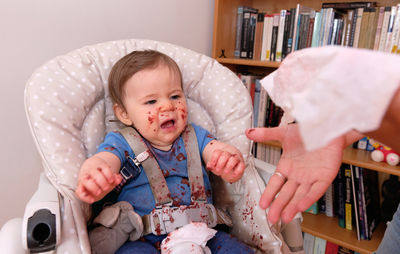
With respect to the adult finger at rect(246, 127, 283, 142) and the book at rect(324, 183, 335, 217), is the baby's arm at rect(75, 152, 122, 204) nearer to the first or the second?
the adult finger at rect(246, 127, 283, 142)

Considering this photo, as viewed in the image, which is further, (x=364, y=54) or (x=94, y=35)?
(x=94, y=35)

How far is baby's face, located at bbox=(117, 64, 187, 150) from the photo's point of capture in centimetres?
96

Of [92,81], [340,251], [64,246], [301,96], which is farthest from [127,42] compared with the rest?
[340,251]

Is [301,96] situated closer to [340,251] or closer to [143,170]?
[143,170]

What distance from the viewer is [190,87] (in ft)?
3.76

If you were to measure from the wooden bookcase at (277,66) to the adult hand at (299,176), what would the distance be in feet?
3.22

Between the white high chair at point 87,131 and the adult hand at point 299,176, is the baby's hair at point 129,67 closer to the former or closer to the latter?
the white high chair at point 87,131

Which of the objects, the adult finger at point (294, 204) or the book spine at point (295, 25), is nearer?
the adult finger at point (294, 204)

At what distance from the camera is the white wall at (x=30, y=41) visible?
1095 millimetres

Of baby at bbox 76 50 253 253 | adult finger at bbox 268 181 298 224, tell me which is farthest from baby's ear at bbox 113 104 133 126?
adult finger at bbox 268 181 298 224

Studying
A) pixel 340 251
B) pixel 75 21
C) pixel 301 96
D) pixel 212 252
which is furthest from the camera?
Answer: pixel 340 251

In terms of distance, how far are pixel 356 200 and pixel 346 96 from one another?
141cm

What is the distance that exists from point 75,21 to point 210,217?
0.91m

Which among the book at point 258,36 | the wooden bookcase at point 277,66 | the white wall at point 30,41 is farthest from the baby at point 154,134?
the book at point 258,36
